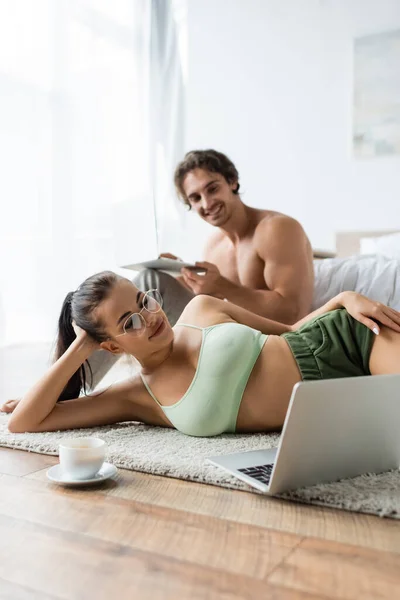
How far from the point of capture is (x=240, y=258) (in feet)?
9.79

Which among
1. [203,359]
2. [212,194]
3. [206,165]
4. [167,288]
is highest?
[206,165]

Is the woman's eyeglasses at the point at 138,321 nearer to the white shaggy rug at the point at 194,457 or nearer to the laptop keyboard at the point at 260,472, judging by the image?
the white shaggy rug at the point at 194,457

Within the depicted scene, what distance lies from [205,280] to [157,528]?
60.1 inches

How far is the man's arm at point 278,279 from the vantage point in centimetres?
272

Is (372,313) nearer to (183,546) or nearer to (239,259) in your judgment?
(183,546)

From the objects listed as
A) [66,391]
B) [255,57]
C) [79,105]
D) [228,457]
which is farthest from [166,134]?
[228,457]

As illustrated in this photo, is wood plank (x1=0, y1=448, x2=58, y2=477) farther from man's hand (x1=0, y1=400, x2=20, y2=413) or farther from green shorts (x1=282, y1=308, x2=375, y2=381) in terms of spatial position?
green shorts (x1=282, y1=308, x2=375, y2=381)

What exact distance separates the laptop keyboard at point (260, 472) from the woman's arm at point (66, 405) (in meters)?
0.62

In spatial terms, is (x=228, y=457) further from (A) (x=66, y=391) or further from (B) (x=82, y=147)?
(B) (x=82, y=147)

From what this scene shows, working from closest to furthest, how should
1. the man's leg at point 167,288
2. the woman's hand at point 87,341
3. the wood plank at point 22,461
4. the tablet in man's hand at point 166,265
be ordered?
the wood plank at point 22,461, the woman's hand at point 87,341, the tablet in man's hand at point 166,265, the man's leg at point 167,288

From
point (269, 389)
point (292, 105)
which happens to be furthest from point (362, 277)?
point (292, 105)

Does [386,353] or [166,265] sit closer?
[386,353]

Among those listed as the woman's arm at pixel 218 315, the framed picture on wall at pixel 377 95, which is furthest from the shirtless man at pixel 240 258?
the framed picture on wall at pixel 377 95

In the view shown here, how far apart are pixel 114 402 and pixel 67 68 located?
8.72 feet
